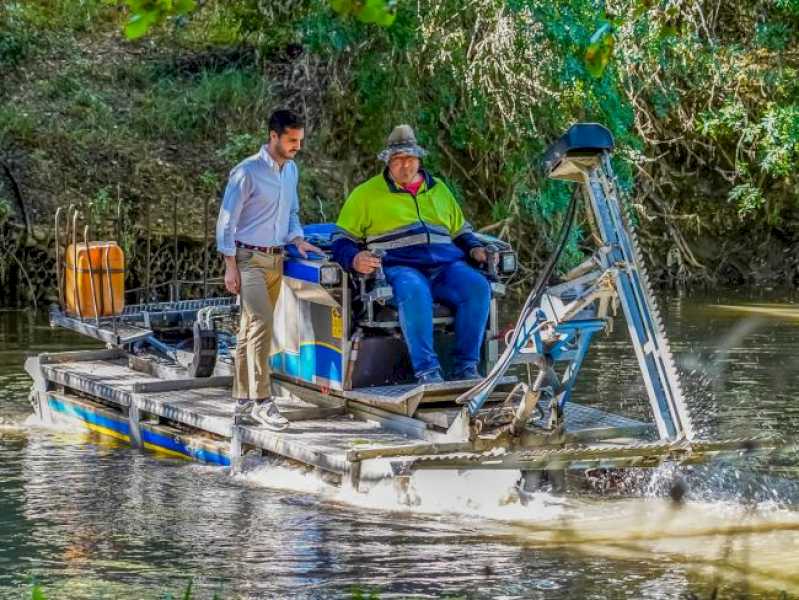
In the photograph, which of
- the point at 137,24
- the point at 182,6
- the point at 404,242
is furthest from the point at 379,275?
the point at 137,24

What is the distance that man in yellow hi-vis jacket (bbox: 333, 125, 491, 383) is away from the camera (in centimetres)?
912

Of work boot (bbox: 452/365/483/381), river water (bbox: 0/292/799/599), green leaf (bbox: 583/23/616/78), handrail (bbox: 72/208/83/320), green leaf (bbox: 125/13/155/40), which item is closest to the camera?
green leaf (bbox: 125/13/155/40)

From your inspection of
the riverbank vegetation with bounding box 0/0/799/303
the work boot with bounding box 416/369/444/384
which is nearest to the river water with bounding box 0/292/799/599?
the work boot with bounding box 416/369/444/384

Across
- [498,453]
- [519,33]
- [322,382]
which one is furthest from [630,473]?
[519,33]

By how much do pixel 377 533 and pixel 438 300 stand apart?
181cm

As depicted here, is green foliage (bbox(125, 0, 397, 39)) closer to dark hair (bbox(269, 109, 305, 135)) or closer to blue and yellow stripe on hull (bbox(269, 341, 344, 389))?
dark hair (bbox(269, 109, 305, 135))

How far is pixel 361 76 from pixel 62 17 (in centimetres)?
595

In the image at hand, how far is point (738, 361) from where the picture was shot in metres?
14.3

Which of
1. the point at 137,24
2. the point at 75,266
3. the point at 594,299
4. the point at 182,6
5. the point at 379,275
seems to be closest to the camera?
the point at 137,24

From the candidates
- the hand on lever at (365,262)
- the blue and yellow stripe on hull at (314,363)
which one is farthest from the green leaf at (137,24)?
the blue and yellow stripe on hull at (314,363)

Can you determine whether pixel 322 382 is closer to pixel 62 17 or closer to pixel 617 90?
pixel 617 90

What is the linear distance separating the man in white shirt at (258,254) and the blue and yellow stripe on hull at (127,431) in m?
0.46

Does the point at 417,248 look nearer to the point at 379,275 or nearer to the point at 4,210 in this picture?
the point at 379,275

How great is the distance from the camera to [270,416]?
937 centimetres
